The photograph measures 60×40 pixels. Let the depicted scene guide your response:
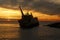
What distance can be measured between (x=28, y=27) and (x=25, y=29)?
3.06 m

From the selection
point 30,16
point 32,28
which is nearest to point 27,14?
point 30,16

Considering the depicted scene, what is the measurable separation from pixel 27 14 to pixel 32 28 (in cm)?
1296

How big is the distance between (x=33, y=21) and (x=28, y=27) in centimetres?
487

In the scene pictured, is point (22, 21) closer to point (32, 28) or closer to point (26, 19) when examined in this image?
point (26, 19)

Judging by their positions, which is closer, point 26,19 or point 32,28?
point 26,19

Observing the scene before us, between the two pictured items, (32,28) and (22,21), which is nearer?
(22,21)

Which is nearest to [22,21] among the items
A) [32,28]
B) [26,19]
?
[26,19]

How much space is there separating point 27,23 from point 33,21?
249 inches

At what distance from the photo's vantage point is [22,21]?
163375mm

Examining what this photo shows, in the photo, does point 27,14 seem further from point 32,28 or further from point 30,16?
point 32,28

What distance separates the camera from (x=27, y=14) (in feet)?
542

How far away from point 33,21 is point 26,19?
24.2ft

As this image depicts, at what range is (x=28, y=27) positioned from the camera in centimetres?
16938

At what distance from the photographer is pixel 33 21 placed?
170 m
